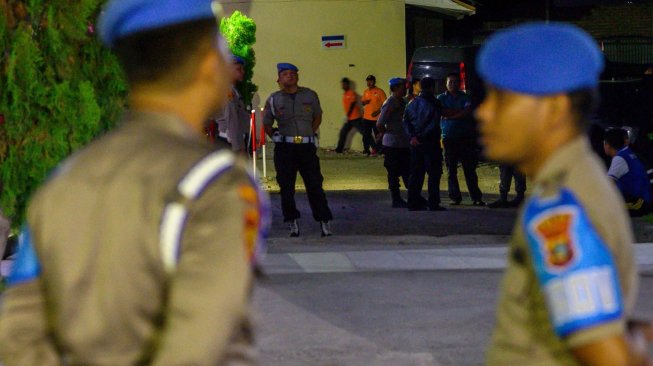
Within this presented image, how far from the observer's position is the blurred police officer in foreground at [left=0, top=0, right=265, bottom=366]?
7.33 feet

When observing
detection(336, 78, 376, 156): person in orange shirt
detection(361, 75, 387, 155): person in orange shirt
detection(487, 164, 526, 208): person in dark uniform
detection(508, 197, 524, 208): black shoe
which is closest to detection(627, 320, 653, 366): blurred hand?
detection(487, 164, 526, 208): person in dark uniform

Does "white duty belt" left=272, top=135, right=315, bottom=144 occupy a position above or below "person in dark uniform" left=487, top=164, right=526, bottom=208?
above

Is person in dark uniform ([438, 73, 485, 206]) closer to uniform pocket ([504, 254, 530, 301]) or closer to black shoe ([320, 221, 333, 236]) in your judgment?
black shoe ([320, 221, 333, 236])

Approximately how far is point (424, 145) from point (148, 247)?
14455 millimetres

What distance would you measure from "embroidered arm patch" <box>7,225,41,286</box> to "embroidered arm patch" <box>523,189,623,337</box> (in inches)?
36.6

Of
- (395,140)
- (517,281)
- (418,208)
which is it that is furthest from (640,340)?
(395,140)

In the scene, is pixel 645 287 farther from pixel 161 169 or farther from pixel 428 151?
pixel 161 169

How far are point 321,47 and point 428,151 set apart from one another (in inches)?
559

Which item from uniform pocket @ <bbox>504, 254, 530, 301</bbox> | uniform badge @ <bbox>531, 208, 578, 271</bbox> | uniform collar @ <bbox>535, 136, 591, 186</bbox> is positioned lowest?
uniform pocket @ <bbox>504, 254, 530, 301</bbox>

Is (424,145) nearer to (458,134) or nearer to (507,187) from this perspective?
(458,134)

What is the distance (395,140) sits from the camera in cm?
1733

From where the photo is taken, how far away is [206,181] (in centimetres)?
226

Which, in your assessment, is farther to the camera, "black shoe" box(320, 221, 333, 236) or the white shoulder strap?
"black shoe" box(320, 221, 333, 236)

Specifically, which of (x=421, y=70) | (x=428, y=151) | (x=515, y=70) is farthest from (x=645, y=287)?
(x=421, y=70)
